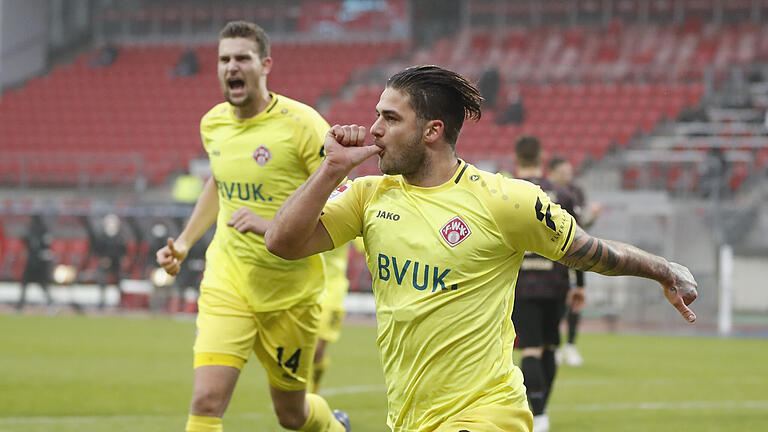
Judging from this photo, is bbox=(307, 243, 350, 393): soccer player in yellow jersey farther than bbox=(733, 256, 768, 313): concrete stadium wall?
No

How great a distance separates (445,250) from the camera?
415 cm

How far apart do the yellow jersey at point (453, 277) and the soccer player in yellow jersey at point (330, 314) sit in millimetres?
4238

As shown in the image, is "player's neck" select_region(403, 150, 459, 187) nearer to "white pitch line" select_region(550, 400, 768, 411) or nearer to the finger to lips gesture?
the finger to lips gesture

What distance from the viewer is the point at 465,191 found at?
13.8 feet

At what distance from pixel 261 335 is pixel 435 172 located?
236 cm

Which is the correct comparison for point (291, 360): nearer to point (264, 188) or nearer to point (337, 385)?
point (264, 188)

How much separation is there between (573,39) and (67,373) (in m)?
22.7

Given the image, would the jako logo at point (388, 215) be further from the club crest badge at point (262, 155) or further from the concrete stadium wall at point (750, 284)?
the concrete stadium wall at point (750, 284)

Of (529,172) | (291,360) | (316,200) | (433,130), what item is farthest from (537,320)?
(316,200)

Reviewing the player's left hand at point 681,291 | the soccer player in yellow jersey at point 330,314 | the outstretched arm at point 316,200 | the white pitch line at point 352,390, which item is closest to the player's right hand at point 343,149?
the outstretched arm at point 316,200

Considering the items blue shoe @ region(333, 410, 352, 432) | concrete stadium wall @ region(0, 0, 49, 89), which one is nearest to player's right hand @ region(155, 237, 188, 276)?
blue shoe @ region(333, 410, 352, 432)

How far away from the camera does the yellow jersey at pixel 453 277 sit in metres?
4.15

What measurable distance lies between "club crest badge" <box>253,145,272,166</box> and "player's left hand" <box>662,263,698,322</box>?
9.16 ft

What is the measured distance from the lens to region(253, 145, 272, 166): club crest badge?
629 cm
